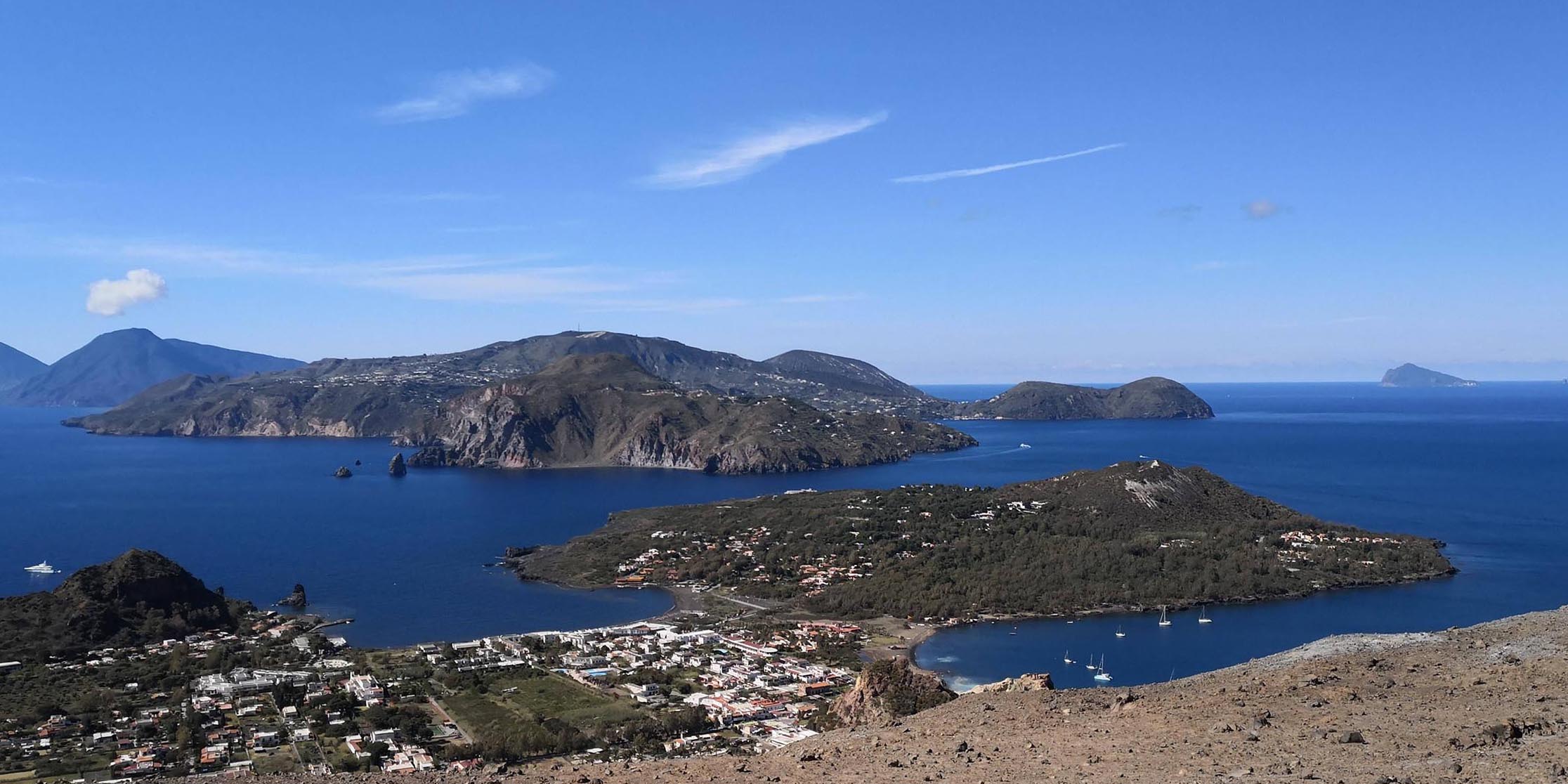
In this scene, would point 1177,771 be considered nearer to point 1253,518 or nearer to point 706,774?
point 706,774

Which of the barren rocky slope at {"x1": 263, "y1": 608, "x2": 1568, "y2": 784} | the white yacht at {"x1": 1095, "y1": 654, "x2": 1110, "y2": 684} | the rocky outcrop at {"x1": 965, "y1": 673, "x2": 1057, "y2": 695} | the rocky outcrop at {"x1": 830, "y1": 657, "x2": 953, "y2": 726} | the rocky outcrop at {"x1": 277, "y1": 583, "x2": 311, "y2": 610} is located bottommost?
the white yacht at {"x1": 1095, "y1": 654, "x2": 1110, "y2": 684}

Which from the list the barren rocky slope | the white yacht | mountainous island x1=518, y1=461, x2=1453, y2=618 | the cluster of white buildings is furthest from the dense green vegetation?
mountainous island x1=518, y1=461, x2=1453, y2=618

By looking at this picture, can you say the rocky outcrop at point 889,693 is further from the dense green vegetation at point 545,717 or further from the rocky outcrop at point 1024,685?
the dense green vegetation at point 545,717

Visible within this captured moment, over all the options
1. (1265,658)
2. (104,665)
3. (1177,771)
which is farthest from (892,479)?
(1177,771)

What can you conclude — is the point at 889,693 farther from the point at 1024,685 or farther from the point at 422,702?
the point at 422,702

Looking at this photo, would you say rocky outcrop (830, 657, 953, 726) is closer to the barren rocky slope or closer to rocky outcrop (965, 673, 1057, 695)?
rocky outcrop (965, 673, 1057, 695)

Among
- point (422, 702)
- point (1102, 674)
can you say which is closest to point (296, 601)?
point (422, 702)
